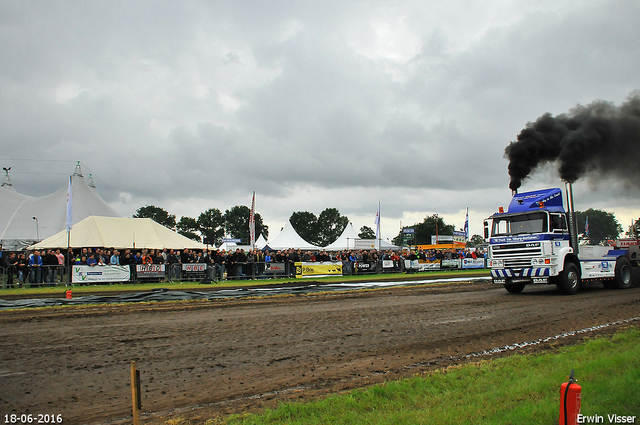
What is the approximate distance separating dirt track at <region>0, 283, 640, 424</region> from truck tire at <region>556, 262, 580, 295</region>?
152 cm

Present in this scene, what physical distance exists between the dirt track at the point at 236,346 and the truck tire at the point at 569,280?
5.00 feet

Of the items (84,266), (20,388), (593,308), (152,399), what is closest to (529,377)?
(152,399)

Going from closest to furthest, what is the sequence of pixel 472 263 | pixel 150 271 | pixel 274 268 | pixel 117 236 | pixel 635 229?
pixel 635 229 → pixel 150 271 → pixel 274 268 → pixel 117 236 → pixel 472 263

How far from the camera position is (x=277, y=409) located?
4852 millimetres

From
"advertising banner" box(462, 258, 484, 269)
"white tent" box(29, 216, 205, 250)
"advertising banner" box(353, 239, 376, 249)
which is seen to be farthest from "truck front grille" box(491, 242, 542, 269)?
"advertising banner" box(353, 239, 376, 249)

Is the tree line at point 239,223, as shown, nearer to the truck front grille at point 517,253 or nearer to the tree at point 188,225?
the tree at point 188,225

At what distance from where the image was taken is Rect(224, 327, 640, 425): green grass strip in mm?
4457

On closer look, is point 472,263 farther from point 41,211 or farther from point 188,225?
point 188,225

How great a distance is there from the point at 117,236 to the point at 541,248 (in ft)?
89.7

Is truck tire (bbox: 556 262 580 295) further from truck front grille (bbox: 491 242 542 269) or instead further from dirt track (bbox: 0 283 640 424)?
dirt track (bbox: 0 283 640 424)

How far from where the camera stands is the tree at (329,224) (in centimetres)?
16125

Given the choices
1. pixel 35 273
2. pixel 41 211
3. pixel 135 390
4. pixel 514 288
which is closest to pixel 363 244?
pixel 41 211

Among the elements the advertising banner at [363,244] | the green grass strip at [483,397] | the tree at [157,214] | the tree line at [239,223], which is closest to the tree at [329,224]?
the tree line at [239,223]

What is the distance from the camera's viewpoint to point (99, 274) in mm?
22000
